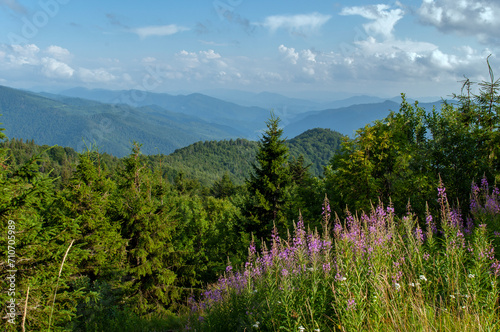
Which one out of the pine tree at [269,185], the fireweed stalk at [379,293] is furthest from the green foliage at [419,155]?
the fireweed stalk at [379,293]

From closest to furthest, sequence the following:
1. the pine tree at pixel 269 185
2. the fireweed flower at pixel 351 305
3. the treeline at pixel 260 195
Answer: the fireweed flower at pixel 351 305
the treeline at pixel 260 195
the pine tree at pixel 269 185

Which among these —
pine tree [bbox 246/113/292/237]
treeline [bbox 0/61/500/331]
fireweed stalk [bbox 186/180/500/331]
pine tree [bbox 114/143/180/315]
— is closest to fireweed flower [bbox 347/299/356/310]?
fireweed stalk [bbox 186/180/500/331]

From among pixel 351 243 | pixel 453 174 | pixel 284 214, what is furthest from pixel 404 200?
pixel 351 243

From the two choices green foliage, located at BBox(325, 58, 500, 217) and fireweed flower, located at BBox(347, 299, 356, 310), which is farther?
green foliage, located at BBox(325, 58, 500, 217)

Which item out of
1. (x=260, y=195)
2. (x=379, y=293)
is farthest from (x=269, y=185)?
(x=379, y=293)

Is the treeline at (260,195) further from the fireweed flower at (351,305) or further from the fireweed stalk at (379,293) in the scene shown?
the fireweed flower at (351,305)

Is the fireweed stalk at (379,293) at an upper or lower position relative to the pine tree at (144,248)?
upper

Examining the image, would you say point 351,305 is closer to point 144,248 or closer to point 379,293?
point 379,293

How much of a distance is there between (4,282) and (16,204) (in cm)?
135

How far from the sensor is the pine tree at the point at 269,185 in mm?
19812

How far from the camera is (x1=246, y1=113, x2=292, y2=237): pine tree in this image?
65.0ft

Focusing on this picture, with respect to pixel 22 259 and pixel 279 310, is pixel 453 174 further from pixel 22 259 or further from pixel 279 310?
pixel 22 259

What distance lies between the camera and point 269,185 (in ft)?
64.1

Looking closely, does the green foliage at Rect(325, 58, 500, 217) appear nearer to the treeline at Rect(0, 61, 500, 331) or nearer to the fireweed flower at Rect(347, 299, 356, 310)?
the treeline at Rect(0, 61, 500, 331)
